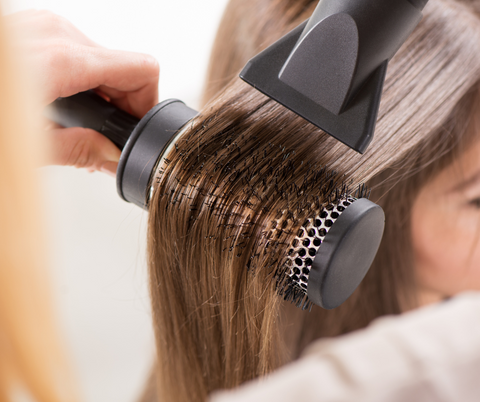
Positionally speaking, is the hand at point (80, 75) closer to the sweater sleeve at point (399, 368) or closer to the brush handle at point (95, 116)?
the brush handle at point (95, 116)

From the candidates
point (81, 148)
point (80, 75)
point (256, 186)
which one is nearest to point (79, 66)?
point (80, 75)

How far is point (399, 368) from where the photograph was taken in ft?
1.67

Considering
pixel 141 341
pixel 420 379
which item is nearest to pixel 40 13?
pixel 420 379

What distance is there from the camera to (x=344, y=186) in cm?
30

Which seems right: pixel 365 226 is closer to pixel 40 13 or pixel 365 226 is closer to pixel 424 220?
pixel 424 220

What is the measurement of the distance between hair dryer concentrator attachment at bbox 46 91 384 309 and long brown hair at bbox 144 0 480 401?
1 cm

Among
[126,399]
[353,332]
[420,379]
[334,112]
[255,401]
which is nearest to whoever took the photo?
[334,112]

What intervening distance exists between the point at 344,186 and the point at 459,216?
26cm

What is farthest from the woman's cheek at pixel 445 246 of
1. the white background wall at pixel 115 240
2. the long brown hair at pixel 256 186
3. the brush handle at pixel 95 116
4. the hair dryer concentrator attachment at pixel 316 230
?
the white background wall at pixel 115 240

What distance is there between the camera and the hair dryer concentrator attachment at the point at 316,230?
10.8 inches

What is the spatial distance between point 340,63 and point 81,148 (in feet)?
1.08

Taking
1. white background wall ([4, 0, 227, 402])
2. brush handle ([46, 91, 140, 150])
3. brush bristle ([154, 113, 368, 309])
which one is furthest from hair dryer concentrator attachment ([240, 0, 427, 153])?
white background wall ([4, 0, 227, 402])

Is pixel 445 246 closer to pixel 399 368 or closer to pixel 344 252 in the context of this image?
pixel 399 368

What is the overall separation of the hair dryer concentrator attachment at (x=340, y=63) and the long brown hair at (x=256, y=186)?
0.14ft
